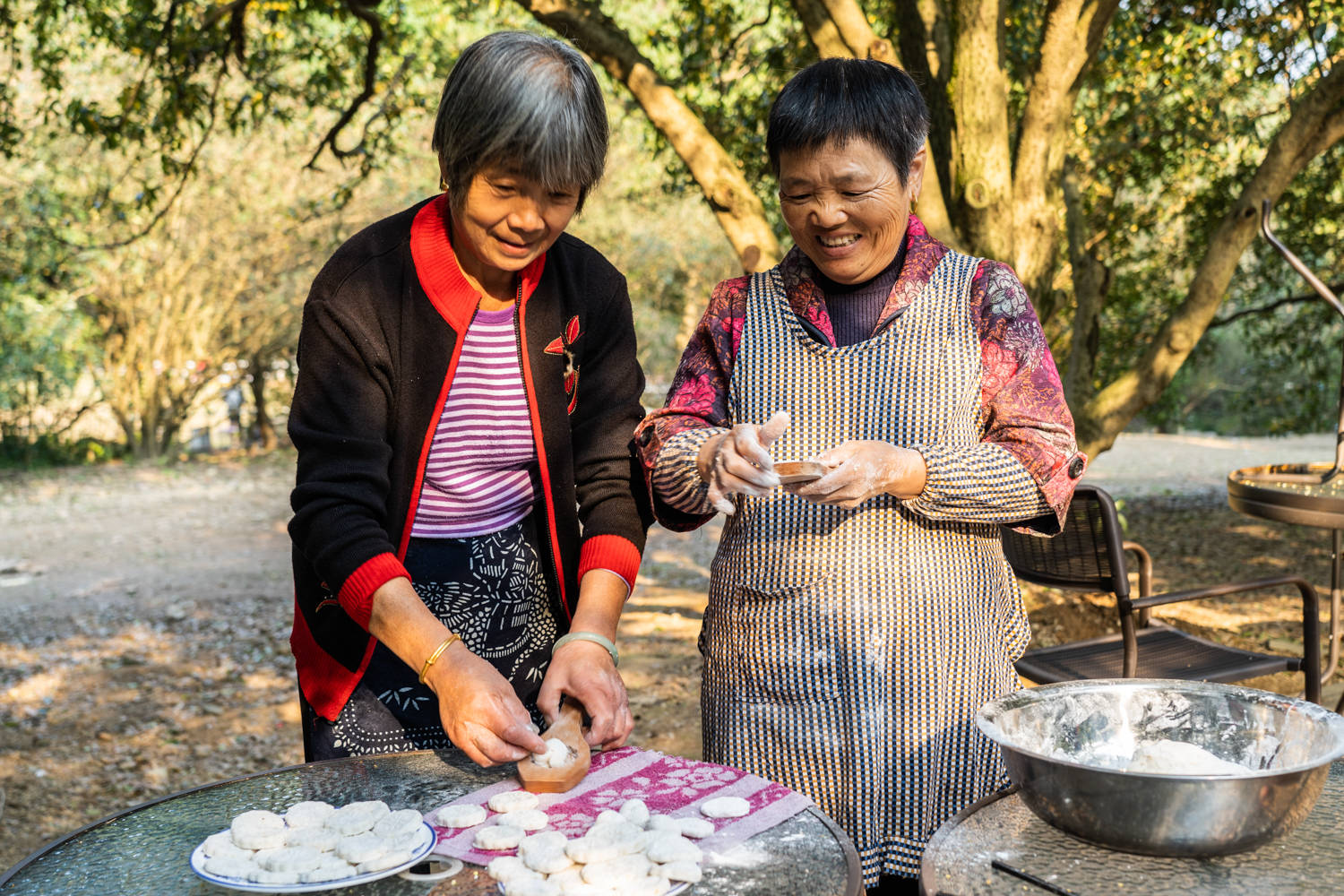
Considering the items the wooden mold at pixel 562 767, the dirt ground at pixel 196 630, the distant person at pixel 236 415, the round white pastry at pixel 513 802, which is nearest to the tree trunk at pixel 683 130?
the dirt ground at pixel 196 630

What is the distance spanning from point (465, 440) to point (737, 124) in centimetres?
578

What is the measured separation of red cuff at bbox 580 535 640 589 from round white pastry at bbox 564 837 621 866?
1.84 ft

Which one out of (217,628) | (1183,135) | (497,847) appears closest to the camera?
(497,847)

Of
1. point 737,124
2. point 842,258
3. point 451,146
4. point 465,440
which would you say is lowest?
point 465,440

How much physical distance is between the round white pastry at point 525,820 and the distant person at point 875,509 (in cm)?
42

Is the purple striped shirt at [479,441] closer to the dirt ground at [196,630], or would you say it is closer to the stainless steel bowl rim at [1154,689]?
the stainless steel bowl rim at [1154,689]

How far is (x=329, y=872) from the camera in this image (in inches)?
49.7

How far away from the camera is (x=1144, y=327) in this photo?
913cm

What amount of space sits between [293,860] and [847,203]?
1.10 metres

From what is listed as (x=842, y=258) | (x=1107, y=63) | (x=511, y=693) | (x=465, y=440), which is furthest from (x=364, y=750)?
(x=1107, y=63)

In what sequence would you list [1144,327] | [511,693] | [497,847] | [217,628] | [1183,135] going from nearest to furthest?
1. [497,847]
2. [511,693]
3. [217,628]
4. [1183,135]
5. [1144,327]

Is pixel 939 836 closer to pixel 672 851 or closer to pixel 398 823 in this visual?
pixel 672 851

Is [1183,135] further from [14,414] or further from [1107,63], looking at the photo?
[14,414]

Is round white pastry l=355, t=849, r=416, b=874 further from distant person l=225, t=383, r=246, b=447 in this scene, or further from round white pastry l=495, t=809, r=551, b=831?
distant person l=225, t=383, r=246, b=447
